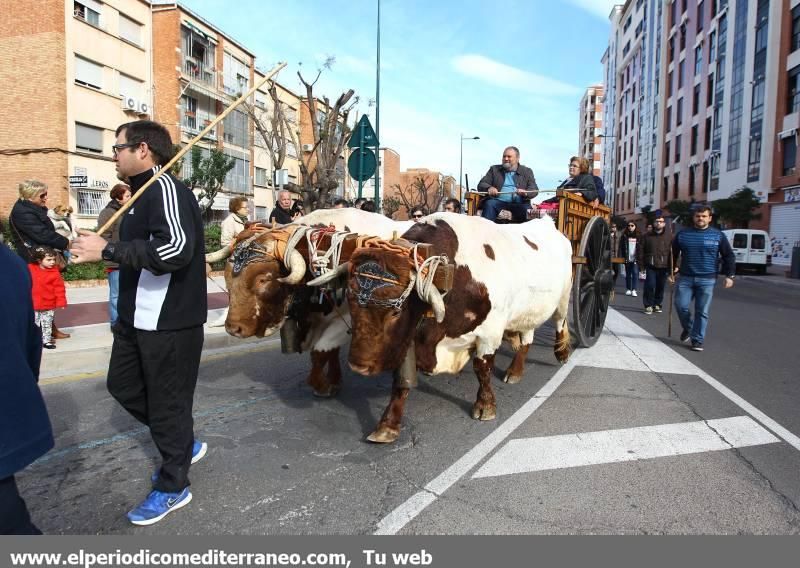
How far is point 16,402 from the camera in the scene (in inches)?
68.2

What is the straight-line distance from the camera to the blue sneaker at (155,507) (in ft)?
8.73

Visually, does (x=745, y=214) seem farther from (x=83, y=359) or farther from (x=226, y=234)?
(x=83, y=359)

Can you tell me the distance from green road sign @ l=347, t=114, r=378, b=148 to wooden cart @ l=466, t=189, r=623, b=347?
234 centimetres

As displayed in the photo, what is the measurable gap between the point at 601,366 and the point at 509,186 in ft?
8.25

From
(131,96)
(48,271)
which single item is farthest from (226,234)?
(131,96)

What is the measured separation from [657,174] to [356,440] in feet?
168

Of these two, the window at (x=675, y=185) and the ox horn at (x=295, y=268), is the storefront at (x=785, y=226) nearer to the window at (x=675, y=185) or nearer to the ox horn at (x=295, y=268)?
the window at (x=675, y=185)

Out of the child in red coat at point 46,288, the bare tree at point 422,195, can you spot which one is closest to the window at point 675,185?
the bare tree at point 422,195

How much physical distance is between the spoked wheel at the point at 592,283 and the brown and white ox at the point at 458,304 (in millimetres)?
790

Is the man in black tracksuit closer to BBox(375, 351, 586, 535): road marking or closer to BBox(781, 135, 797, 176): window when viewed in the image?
BBox(375, 351, 586, 535): road marking

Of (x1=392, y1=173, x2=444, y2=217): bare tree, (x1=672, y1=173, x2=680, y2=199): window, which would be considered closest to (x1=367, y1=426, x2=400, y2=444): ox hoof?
(x1=392, y1=173, x2=444, y2=217): bare tree

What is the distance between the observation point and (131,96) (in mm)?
27094

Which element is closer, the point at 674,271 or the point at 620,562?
the point at 620,562

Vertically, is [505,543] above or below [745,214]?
below
